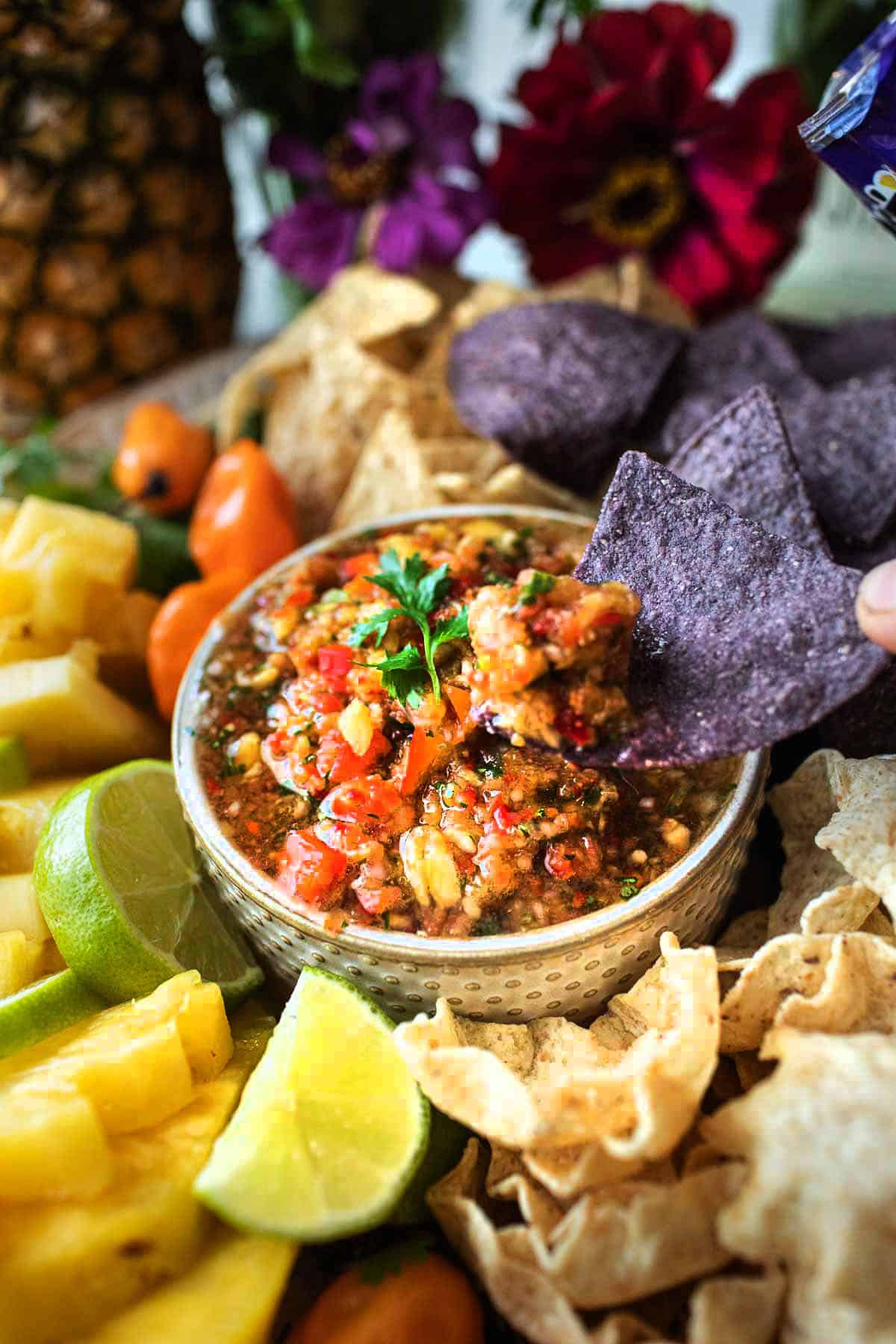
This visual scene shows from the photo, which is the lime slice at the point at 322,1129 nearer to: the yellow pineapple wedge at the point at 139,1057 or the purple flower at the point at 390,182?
the yellow pineapple wedge at the point at 139,1057

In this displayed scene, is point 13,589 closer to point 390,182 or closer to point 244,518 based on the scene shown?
point 244,518

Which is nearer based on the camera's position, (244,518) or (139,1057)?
(139,1057)

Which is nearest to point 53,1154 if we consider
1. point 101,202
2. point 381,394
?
point 381,394

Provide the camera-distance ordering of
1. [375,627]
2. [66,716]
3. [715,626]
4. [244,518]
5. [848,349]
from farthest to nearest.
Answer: [848,349] → [244,518] → [66,716] → [375,627] → [715,626]

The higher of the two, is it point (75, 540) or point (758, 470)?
point (758, 470)

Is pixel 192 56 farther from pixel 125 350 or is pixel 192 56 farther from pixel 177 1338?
pixel 177 1338

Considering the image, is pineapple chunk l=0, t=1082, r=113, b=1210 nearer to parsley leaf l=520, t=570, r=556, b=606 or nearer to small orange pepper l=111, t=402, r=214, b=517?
parsley leaf l=520, t=570, r=556, b=606

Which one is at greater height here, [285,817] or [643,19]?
[643,19]

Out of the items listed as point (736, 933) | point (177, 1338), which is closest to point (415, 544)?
point (736, 933)
